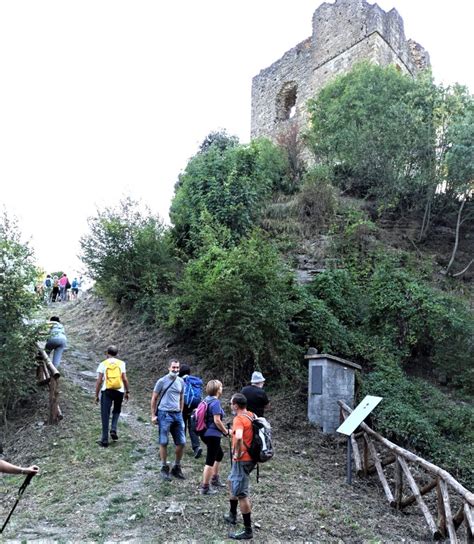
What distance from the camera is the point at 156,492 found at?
18.7 feet

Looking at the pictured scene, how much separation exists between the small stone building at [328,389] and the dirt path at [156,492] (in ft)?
1.02

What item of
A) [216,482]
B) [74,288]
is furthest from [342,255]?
[74,288]

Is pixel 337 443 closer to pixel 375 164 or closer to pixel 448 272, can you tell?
pixel 448 272

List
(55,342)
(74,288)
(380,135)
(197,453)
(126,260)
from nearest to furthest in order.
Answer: (197,453)
(55,342)
(126,260)
(380,135)
(74,288)

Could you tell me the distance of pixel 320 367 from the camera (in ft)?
28.9

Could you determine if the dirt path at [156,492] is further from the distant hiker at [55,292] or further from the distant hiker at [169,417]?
the distant hiker at [55,292]

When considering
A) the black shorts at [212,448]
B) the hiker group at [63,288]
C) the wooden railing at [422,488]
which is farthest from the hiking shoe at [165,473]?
the hiker group at [63,288]

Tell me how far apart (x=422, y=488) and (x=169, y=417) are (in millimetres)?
3381

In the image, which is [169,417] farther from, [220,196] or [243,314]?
[220,196]

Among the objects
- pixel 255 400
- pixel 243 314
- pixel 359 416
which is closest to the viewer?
pixel 255 400

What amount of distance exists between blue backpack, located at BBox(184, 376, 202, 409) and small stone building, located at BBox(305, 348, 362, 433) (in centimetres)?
269

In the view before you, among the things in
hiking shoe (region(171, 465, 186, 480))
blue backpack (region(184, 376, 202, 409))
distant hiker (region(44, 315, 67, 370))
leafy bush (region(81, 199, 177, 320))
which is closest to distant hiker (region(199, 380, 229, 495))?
hiking shoe (region(171, 465, 186, 480))

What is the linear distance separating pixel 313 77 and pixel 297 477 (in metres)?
22.4

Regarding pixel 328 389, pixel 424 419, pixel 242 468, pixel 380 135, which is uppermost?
pixel 380 135
